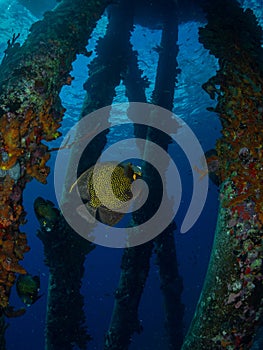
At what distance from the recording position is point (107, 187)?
2.67 meters

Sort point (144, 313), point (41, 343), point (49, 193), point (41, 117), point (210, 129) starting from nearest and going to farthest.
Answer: point (41, 117) → point (210, 129) → point (41, 343) → point (144, 313) → point (49, 193)

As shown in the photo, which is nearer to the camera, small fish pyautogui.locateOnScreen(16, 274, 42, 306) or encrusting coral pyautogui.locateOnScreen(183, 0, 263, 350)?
encrusting coral pyautogui.locateOnScreen(183, 0, 263, 350)

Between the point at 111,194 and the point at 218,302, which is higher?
the point at 111,194

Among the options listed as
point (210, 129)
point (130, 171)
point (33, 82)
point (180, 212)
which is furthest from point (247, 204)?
point (180, 212)

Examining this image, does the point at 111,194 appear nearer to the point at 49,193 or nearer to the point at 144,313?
the point at 144,313

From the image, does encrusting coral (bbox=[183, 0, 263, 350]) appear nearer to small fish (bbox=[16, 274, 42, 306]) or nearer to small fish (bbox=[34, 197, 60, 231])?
small fish (bbox=[16, 274, 42, 306])

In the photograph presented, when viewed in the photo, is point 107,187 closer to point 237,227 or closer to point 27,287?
point 237,227

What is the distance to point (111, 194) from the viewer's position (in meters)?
2.69

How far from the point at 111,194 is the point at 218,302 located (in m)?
1.47

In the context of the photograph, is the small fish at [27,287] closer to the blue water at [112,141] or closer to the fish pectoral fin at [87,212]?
the fish pectoral fin at [87,212]

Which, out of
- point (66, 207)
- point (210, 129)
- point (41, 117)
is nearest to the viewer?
point (41, 117)

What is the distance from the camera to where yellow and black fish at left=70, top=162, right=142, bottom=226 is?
105 inches

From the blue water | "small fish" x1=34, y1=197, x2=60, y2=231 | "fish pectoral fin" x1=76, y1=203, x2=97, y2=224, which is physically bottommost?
"fish pectoral fin" x1=76, y1=203, x2=97, y2=224

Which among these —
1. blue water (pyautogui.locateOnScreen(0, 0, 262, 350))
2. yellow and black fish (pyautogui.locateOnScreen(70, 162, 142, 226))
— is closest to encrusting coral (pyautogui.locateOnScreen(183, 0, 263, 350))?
yellow and black fish (pyautogui.locateOnScreen(70, 162, 142, 226))
